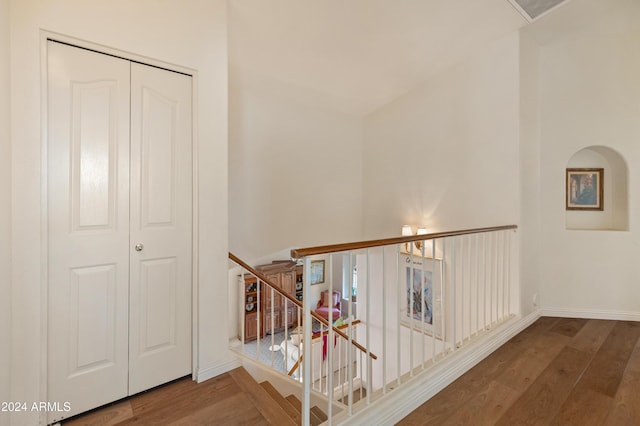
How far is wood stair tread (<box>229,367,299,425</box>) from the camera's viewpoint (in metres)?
1.68

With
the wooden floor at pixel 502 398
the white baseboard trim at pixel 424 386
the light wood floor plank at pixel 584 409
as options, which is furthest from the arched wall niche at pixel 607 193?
the light wood floor plank at pixel 584 409

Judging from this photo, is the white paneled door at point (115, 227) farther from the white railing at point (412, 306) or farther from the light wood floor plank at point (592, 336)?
the light wood floor plank at point (592, 336)

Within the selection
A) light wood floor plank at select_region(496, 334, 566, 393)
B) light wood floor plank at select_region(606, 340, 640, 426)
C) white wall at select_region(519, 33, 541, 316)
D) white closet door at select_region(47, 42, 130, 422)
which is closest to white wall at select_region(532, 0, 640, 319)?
white wall at select_region(519, 33, 541, 316)

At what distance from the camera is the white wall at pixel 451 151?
3066 millimetres

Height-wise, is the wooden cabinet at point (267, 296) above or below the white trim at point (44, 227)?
below

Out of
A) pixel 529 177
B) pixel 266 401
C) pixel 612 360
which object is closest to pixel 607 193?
pixel 529 177

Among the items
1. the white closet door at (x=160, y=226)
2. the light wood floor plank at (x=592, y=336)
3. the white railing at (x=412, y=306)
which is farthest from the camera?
the light wood floor plank at (x=592, y=336)

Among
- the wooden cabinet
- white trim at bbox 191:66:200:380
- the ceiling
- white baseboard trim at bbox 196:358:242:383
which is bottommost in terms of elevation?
the wooden cabinet

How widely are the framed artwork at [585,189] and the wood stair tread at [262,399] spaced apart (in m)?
3.75

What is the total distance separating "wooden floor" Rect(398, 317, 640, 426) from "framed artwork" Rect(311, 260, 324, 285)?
4423 mm

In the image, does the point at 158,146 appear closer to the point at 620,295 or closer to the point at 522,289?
the point at 522,289

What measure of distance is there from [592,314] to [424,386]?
2.65 m

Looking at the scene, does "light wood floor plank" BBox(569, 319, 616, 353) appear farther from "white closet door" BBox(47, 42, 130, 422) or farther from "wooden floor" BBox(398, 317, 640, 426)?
"white closet door" BBox(47, 42, 130, 422)

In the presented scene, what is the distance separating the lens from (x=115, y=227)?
1.78 metres
